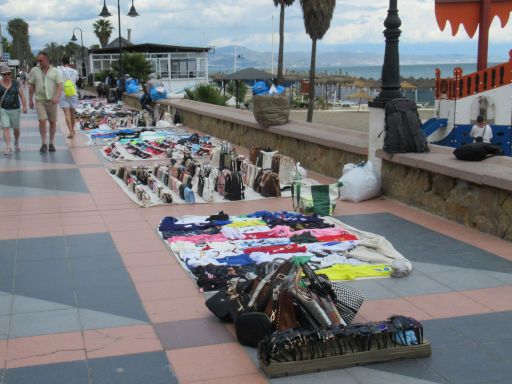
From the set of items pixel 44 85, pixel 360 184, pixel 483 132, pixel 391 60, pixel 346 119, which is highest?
pixel 391 60

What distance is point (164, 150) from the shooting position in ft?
50.7

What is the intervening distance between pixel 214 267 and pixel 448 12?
30.4 ft

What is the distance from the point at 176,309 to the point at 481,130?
794 centimetres

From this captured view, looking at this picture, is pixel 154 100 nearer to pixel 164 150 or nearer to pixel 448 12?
pixel 164 150

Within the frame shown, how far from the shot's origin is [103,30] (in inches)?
3551

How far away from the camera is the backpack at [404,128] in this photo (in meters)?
9.97

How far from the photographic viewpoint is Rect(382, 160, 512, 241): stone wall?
7930 millimetres

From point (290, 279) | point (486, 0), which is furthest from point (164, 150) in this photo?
point (290, 279)

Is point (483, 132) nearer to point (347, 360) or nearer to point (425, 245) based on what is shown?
point (425, 245)

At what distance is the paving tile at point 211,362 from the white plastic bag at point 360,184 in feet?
18.0

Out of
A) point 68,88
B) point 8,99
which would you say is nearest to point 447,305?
point 8,99

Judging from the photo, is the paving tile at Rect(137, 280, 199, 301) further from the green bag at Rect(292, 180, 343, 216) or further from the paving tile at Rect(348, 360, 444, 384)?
the green bag at Rect(292, 180, 343, 216)

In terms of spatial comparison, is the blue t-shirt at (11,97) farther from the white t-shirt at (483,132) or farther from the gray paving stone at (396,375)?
the gray paving stone at (396,375)

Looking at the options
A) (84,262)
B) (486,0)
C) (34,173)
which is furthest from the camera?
(486,0)
